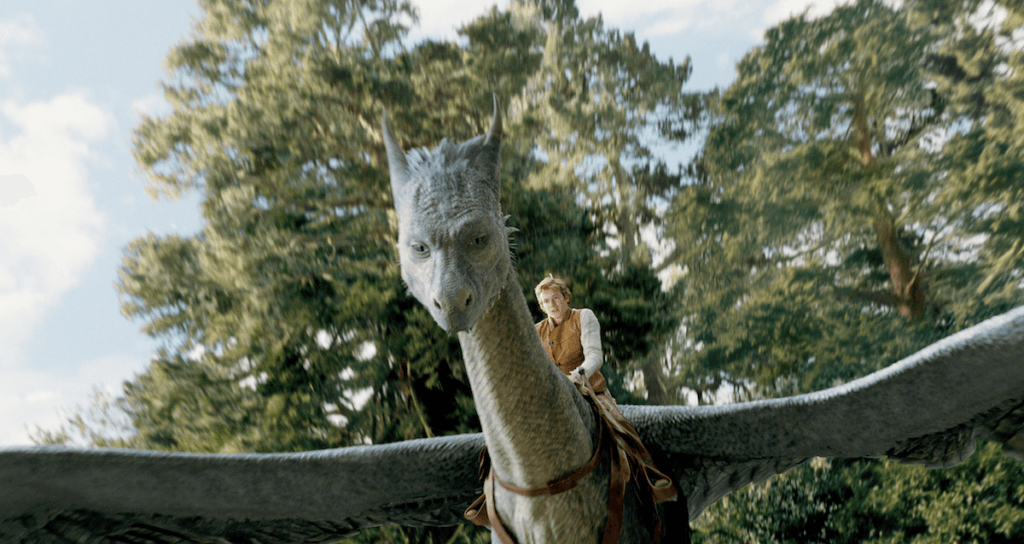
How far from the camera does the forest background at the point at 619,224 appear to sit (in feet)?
26.5

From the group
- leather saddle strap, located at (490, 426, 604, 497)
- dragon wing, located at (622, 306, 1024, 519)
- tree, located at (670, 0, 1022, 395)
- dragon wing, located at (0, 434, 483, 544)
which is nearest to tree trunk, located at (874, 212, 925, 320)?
tree, located at (670, 0, 1022, 395)

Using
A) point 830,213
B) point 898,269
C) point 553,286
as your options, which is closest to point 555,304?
point 553,286

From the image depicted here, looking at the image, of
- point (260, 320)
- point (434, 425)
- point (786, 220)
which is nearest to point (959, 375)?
point (434, 425)

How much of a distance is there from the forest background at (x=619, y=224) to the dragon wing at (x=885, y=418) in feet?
16.9

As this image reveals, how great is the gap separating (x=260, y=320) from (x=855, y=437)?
6687 millimetres

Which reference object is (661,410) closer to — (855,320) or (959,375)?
(959,375)

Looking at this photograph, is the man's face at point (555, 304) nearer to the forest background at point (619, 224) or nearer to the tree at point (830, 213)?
the forest background at point (619, 224)

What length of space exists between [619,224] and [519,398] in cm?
884

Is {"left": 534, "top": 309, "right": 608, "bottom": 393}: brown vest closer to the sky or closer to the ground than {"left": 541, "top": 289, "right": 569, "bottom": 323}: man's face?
closer to the ground

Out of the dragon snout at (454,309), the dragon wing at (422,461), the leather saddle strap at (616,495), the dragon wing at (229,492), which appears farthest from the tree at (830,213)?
the dragon snout at (454,309)

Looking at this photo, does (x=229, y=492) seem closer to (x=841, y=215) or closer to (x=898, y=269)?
(x=841, y=215)

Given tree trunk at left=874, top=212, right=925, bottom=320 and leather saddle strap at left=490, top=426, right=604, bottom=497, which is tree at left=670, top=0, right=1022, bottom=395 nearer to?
tree trunk at left=874, top=212, right=925, bottom=320

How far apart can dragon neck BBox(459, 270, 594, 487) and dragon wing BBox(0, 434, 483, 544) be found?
609 mm

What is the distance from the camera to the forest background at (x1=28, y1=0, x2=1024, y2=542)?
8.06 m
